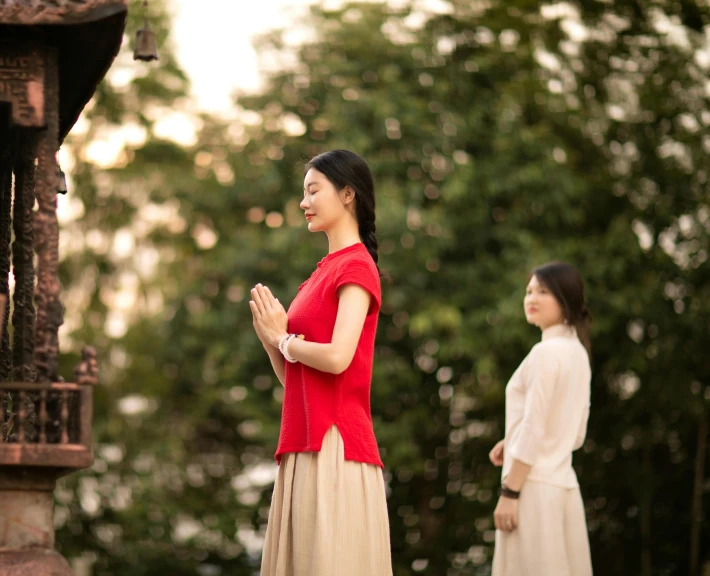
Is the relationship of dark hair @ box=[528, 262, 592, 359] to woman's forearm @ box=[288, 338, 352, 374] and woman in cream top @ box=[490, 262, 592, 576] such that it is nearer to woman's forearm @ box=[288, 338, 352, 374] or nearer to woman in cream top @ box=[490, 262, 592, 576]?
woman in cream top @ box=[490, 262, 592, 576]

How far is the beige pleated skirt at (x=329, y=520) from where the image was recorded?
3.08 metres

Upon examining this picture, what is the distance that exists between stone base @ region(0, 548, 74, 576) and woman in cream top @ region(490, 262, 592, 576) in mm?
1828

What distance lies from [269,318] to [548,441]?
157 centimetres

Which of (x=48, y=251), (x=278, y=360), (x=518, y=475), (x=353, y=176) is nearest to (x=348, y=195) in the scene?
(x=353, y=176)

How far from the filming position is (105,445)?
1211 centimetres

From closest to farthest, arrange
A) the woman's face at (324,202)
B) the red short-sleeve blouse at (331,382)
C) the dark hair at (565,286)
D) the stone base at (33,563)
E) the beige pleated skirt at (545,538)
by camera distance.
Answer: the stone base at (33,563) → the red short-sleeve blouse at (331,382) → the woman's face at (324,202) → the beige pleated skirt at (545,538) → the dark hair at (565,286)

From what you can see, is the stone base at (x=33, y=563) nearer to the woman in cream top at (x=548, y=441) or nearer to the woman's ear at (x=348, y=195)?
the woman's ear at (x=348, y=195)

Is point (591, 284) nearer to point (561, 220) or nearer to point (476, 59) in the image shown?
point (561, 220)

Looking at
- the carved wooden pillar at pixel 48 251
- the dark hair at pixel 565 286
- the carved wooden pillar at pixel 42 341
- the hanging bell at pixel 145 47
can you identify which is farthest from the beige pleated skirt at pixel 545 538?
the hanging bell at pixel 145 47

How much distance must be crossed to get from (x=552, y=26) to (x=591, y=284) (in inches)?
97.9

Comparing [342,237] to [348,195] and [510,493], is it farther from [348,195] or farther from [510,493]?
[510,493]

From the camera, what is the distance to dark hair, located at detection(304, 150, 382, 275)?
10.9 ft

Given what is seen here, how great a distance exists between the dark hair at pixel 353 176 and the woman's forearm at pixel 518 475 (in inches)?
49.9

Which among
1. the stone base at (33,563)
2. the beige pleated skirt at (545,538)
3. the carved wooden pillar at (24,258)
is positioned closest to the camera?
the stone base at (33,563)
